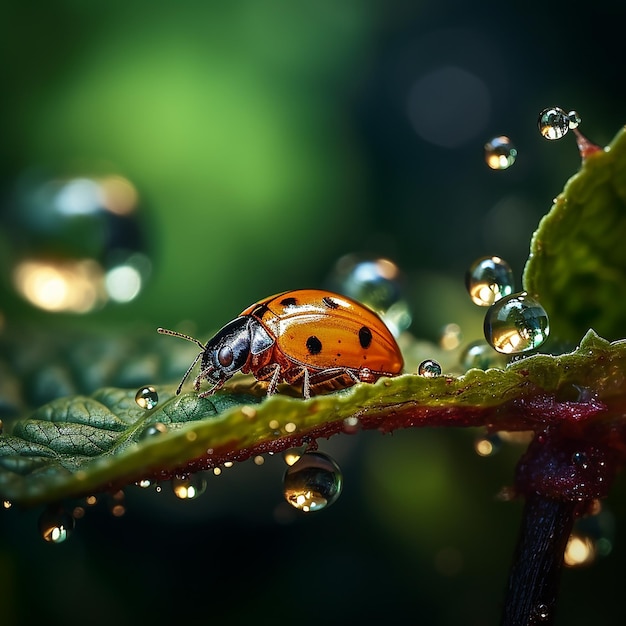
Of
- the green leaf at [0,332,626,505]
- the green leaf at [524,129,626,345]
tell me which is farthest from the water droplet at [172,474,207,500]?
the green leaf at [524,129,626,345]

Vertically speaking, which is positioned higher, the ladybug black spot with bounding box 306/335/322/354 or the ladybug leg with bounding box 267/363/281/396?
the ladybug black spot with bounding box 306/335/322/354

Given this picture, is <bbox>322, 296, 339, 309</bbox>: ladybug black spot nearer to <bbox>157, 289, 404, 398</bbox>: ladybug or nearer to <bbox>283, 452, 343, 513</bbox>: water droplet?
<bbox>157, 289, 404, 398</bbox>: ladybug

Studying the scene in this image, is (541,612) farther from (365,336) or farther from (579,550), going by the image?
(365,336)

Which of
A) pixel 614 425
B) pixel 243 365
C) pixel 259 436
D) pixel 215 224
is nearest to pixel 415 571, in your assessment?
pixel 243 365

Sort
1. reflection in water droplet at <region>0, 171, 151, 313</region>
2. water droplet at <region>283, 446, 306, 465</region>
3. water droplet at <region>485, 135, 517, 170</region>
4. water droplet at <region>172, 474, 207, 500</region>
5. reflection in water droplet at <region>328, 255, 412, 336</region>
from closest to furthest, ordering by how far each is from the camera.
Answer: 1. water droplet at <region>172, 474, 207, 500</region>
2. water droplet at <region>283, 446, 306, 465</region>
3. water droplet at <region>485, 135, 517, 170</region>
4. reflection in water droplet at <region>328, 255, 412, 336</region>
5. reflection in water droplet at <region>0, 171, 151, 313</region>

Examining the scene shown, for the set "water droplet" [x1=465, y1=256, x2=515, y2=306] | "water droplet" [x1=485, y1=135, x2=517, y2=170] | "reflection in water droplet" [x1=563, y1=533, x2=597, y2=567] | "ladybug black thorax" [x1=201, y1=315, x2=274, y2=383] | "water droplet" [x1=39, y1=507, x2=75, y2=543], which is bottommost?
"water droplet" [x1=39, y1=507, x2=75, y2=543]

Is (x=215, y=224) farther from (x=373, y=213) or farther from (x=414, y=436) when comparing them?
(x=414, y=436)
